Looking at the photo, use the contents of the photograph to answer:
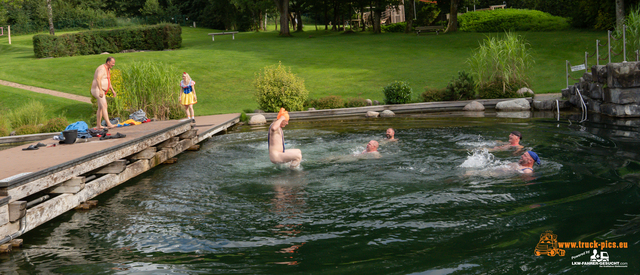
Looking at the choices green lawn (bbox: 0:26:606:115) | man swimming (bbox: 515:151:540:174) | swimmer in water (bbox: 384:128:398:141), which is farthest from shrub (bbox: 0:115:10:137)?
man swimming (bbox: 515:151:540:174)

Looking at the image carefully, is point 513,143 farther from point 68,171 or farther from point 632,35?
point 632,35

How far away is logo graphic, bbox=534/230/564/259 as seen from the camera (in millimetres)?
4705

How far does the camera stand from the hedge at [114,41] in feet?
103

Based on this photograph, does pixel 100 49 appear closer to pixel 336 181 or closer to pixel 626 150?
pixel 336 181

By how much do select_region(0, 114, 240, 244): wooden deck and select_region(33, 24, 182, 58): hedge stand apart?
2461 cm

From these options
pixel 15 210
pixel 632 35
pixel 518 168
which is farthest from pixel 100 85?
pixel 632 35

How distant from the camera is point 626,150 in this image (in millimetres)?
8914

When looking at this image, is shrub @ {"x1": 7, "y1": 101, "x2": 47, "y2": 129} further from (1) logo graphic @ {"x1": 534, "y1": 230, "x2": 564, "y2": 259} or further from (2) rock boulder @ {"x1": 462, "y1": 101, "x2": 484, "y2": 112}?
(1) logo graphic @ {"x1": 534, "y1": 230, "x2": 564, "y2": 259}

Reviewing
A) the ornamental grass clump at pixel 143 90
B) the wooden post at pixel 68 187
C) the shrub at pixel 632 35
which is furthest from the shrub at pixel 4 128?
the shrub at pixel 632 35

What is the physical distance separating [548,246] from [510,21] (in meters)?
42.8

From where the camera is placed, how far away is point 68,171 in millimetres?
6797

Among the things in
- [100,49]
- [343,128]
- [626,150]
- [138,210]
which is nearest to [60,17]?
[100,49]

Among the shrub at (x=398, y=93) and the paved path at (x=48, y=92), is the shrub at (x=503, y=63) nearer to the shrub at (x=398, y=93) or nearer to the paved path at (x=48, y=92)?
the shrub at (x=398, y=93)

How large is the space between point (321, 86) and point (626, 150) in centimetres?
1508
